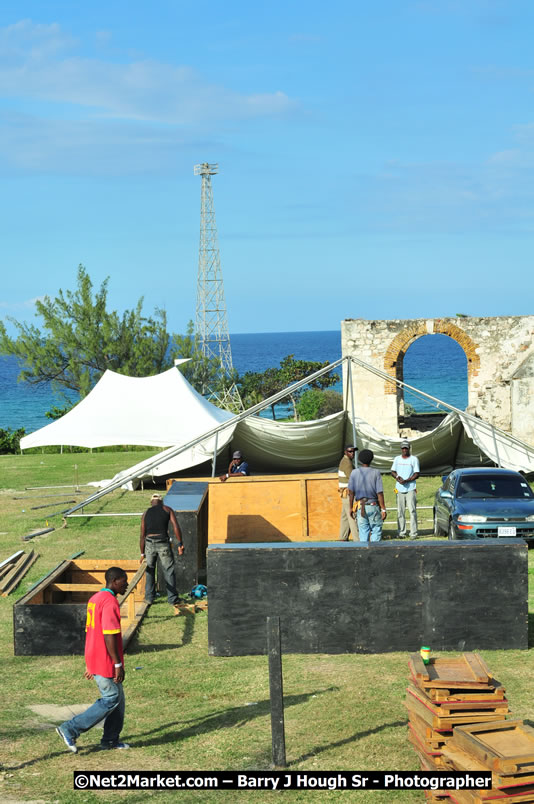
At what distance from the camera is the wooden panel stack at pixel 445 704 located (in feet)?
23.8

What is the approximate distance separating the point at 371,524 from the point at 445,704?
7186 mm

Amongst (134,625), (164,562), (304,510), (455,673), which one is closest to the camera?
(455,673)

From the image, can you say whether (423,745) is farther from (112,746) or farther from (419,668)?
(112,746)

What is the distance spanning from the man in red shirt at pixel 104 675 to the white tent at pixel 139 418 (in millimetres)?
14093

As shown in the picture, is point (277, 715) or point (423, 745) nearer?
point (423, 745)

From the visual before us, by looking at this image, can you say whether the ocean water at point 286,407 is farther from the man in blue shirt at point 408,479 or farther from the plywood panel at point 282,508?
the man in blue shirt at point 408,479

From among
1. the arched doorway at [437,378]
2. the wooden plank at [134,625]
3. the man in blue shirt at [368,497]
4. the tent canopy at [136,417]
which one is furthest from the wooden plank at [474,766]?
the arched doorway at [437,378]

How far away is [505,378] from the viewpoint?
94.9ft

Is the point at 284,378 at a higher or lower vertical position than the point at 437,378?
lower

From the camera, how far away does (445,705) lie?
289 inches

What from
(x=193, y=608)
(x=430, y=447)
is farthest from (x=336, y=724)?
(x=430, y=447)

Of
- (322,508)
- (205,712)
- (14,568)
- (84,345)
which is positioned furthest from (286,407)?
(205,712)

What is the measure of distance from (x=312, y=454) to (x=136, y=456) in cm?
1045

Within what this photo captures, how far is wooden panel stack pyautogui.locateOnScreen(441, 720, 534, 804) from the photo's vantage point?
6.21 m
